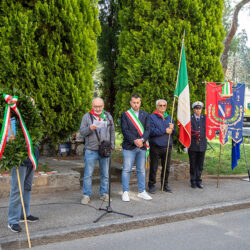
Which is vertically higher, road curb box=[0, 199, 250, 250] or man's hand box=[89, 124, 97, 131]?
man's hand box=[89, 124, 97, 131]

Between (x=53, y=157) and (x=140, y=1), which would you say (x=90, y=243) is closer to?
(x=53, y=157)

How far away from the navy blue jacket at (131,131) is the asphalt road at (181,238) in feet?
5.64

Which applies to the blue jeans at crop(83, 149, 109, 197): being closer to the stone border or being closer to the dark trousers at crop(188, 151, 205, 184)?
the stone border

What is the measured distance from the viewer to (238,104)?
23.4ft

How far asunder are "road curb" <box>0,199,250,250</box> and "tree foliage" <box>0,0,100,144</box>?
10.5 feet

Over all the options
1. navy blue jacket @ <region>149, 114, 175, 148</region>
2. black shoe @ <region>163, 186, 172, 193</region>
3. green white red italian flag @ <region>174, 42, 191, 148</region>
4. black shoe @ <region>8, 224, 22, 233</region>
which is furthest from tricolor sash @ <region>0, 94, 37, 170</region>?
green white red italian flag @ <region>174, 42, 191, 148</region>

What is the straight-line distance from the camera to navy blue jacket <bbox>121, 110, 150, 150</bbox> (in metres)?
5.80

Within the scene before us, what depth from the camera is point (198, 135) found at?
677cm

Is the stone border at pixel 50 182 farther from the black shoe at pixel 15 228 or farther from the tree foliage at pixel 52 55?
the black shoe at pixel 15 228

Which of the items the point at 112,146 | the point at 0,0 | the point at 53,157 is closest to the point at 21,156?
the point at 112,146

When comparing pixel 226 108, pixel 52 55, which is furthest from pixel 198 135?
pixel 52 55

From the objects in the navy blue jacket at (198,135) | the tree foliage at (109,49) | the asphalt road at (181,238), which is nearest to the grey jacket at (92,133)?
the asphalt road at (181,238)

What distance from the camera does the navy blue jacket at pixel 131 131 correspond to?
Answer: 580 centimetres

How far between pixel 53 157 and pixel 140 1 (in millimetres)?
5065
